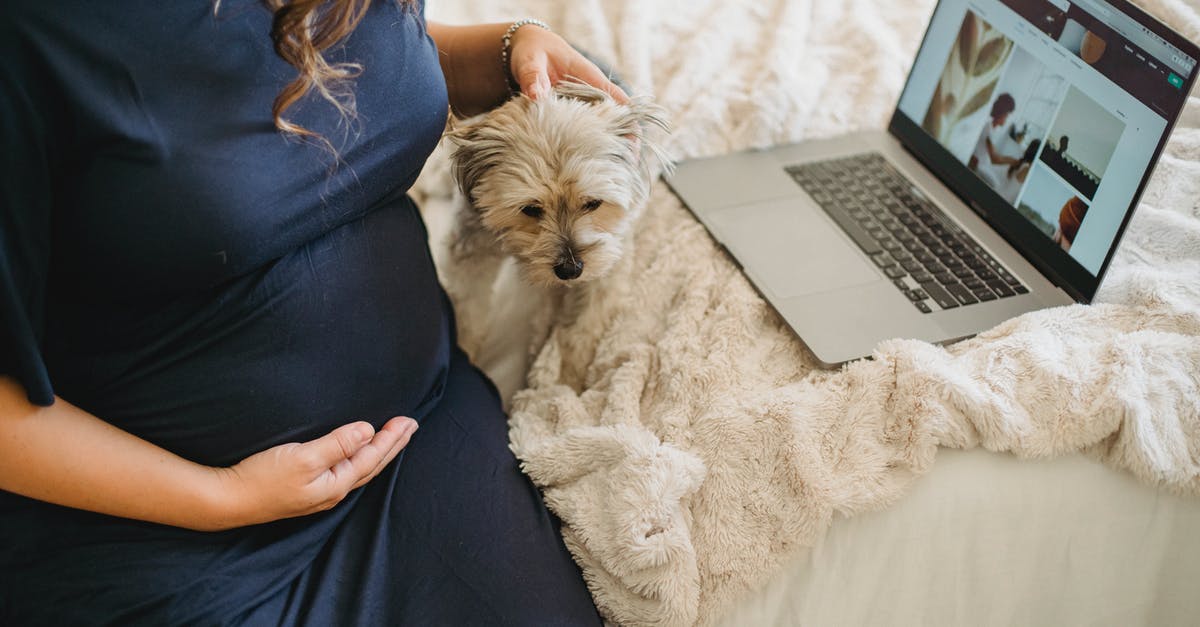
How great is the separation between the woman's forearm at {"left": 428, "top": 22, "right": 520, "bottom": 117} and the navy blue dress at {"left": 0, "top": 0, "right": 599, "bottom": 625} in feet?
0.62

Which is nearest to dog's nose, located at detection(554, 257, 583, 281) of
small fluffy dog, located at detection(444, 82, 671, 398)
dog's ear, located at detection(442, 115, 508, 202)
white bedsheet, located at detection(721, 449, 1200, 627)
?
small fluffy dog, located at detection(444, 82, 671, 398)

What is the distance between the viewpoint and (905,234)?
1.38 meters

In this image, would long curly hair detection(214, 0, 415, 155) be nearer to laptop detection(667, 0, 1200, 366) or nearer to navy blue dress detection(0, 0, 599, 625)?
navy blue dress detection(0, 0, 599, 625)

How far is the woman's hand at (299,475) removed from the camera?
92 cm

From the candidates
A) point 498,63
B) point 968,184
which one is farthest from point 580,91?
point 968,184

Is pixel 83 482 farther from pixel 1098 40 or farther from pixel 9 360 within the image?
pixel 1098 40

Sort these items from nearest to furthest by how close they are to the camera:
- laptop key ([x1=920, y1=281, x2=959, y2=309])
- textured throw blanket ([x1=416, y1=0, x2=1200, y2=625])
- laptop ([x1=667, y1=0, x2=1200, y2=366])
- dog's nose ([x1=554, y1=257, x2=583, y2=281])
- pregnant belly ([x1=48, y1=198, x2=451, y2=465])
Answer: pregnant belly ([x1=48, y1=198, x2=451, y2=465]) < textured throw blanket ([x1=416, y1=0, x2=1200, y2=625]) < laptop ([x1=667, y1=0, x2=1200, y2=366]) < laptop key ([x1=920, y1=281, x2=959, y2=309]) < dog's nose ([x1=554, y1=257, x2=583, y2=281])

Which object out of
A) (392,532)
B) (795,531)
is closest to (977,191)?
(795,531)

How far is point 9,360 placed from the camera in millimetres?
790

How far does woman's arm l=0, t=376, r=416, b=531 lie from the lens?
82cm

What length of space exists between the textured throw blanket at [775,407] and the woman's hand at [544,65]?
306 mm

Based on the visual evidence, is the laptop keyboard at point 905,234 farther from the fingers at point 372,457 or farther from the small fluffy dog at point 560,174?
the fingers at point 372,457

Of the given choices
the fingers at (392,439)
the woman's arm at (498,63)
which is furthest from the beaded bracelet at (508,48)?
the fingers at (392,439)

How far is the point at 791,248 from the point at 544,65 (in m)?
0.48
